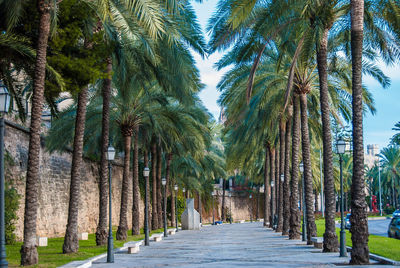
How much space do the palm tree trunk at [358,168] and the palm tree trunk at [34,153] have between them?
25.6 ft

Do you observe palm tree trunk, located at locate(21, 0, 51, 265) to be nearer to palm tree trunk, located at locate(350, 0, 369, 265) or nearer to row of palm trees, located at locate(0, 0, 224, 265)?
row of palm trees, located at locate(0, 0, 224, 265)

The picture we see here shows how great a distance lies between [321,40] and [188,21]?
4547mm

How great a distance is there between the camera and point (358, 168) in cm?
1401

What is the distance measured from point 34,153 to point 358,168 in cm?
815

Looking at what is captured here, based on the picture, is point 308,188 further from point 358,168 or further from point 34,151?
point 34,151

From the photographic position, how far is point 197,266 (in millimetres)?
14141

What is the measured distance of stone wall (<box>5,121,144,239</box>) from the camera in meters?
24.4

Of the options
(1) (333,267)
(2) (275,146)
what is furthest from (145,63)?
(2) (275,146)

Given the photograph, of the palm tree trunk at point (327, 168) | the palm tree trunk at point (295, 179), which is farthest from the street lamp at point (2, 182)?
the palm tree trunk at point (295, 179)

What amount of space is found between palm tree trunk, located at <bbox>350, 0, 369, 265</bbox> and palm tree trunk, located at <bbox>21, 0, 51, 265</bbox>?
7.81 meters

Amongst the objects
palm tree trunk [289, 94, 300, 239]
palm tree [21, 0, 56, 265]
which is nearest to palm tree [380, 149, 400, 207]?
palm tree trunk [289, 94, 300, 239]

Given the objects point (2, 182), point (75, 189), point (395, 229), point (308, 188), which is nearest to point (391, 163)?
point (395, 229)

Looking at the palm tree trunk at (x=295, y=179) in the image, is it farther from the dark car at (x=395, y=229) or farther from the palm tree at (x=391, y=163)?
the palm tree at (x=391, y=163)

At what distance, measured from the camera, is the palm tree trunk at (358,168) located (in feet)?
44.9
